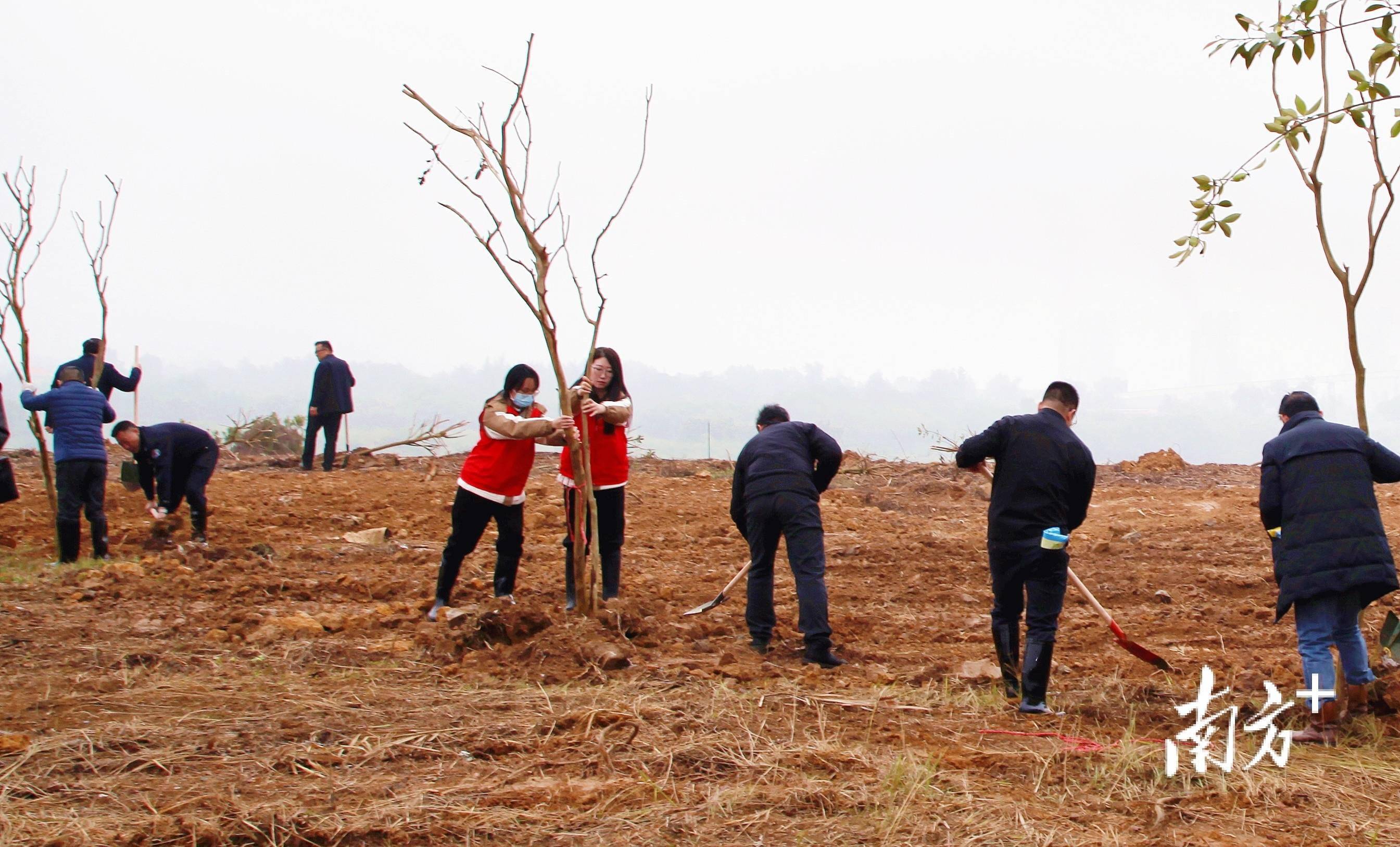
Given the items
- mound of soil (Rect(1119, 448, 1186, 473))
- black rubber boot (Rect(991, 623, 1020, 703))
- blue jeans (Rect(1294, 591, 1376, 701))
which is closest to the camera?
blue jeans (Rect(1294, 591, 1376, 701))

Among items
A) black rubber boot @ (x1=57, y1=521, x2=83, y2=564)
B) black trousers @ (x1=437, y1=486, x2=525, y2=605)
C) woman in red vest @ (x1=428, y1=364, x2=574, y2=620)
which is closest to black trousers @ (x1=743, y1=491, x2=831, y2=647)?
woman in red vest @ (x1=428, y1=364, x2=574, y2=620)

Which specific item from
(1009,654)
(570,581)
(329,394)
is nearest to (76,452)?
(570,581)

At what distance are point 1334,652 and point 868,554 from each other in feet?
13.0

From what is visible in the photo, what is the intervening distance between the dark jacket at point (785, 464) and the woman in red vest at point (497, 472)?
97cm

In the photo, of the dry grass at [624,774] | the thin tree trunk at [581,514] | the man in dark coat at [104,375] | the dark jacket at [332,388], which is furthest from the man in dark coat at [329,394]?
the dry grass at [624,774]

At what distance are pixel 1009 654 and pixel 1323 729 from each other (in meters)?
1.24

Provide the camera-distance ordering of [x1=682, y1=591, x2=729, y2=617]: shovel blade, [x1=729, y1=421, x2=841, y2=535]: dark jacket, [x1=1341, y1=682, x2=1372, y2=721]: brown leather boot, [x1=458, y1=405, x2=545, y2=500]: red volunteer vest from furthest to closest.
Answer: [x1=682, y1=591, x2=729, y2=617]: shovel blade → [x1=458, y1=405, x2=545, y2=500]: red volunteer vest → [x1=729, y1=421, x2=841, y2=535]: dark jacket → [x1=1341, y1=682, x2=1372, y2=721]: brown leather boot

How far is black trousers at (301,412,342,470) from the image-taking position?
12.9 metres

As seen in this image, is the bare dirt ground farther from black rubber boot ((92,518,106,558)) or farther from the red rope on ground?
black rubber boot ((92,518,106,558))

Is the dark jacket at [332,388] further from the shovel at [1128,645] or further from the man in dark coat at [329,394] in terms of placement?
the shovel at [1128,645]

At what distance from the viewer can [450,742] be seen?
4008 millimetres

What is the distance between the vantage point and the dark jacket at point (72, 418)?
26.0ft

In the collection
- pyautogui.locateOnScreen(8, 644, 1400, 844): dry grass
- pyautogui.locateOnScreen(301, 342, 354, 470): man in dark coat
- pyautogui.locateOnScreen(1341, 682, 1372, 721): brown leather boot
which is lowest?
pyautogui.locateOnScreen(8, 644, 1400, 844): dry grass

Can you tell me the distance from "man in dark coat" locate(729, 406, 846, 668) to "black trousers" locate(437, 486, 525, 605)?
4.23 feet
